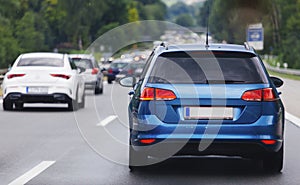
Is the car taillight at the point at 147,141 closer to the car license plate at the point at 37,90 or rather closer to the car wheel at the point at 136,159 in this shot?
the car wheel at the point at 136,159

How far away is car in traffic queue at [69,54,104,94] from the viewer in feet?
109

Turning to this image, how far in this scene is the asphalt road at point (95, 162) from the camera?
31.8 feet

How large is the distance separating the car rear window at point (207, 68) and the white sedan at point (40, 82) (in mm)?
11639

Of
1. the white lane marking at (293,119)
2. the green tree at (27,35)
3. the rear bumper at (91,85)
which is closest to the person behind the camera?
the white lane marking at (293,119)

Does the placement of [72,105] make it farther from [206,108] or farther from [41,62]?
[206,108]

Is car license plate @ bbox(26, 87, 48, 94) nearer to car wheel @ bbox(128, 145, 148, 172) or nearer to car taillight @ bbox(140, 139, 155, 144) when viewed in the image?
car wheel @ bbox(128, 145, 148, 172)

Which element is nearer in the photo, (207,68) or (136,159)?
(207,68)

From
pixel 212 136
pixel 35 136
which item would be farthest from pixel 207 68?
pixel 35 136

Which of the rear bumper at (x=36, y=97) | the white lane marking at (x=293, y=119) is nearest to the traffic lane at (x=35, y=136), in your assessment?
the rear bumper at (x=36, y=97)

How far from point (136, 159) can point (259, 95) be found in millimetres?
1687

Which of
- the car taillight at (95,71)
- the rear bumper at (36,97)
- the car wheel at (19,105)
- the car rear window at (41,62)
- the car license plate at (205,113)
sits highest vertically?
the car license plate at (205,113)

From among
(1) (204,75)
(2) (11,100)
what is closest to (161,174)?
(1) (204,75)

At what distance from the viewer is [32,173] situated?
10.1 metres

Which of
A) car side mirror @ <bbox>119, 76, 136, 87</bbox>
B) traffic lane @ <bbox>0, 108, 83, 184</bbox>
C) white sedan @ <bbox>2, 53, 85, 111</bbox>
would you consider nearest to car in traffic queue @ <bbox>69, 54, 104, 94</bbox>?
white sedan @ <bbox>2, 53, 85, 111</bbox>
